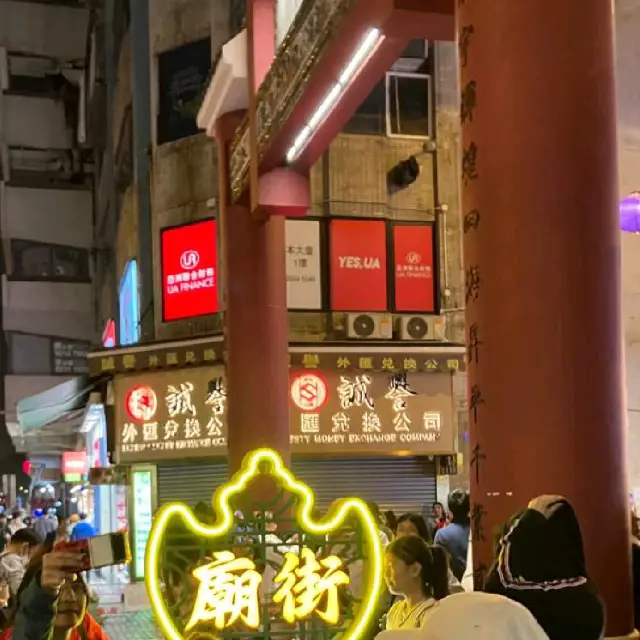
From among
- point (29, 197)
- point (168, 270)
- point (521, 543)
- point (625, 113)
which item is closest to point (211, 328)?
point (168, 270)

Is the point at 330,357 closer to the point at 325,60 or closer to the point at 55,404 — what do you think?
the point at 55,404

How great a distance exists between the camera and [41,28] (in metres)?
32.5

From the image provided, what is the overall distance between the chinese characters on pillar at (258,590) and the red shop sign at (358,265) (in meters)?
9.71

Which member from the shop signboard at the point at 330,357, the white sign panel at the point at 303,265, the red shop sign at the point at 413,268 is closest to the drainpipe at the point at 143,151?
the shop signboard at the point at 330,357

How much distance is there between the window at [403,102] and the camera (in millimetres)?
13547

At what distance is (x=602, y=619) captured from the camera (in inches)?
94.3

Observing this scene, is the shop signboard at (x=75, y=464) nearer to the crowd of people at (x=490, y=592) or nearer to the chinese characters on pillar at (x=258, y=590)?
the crowd of people at (x=490, y=592)

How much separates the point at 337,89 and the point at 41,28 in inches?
1137

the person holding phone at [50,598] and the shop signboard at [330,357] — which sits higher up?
the shop signboard at [330,357]

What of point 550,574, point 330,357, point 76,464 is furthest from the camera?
point 76,464

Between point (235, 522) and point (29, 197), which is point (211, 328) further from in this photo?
point (29, 197)

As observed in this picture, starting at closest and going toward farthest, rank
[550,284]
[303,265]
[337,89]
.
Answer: [550,284]
[337,89]
[303,265]

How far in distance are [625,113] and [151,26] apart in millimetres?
8158

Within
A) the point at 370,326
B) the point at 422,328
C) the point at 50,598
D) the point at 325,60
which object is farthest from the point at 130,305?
the point at 50,598
